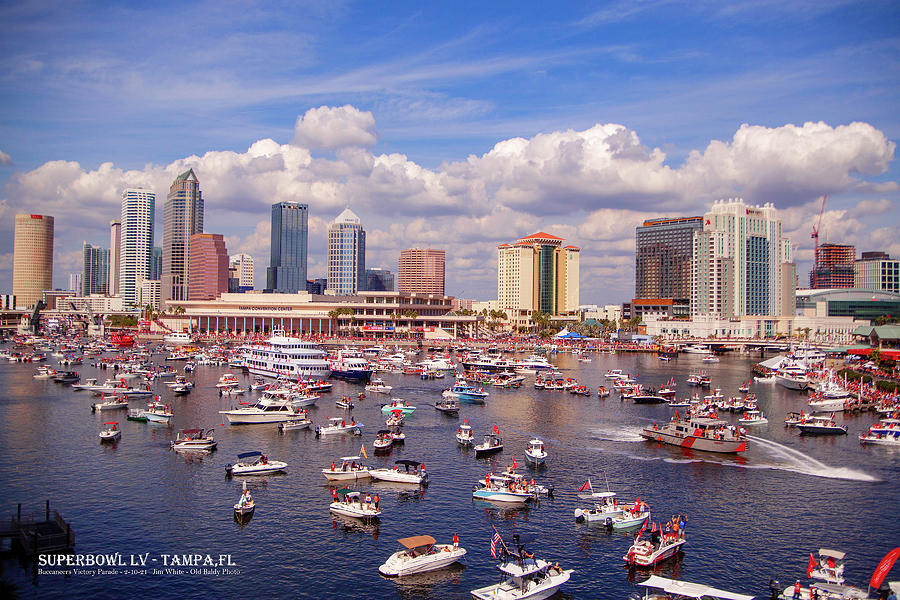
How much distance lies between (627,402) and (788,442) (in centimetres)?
A: 3241

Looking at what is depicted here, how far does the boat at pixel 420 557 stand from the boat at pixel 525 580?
11.1 feet

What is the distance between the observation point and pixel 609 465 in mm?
59688

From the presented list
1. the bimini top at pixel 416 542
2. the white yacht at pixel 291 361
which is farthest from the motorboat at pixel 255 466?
the white yacht at pixel 291 361

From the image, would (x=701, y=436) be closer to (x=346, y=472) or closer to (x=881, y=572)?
(x=881, y=572)

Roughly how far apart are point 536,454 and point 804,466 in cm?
2508

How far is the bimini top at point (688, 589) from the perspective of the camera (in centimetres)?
3278

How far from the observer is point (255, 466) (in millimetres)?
54531

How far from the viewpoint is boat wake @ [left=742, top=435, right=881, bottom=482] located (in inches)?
2262

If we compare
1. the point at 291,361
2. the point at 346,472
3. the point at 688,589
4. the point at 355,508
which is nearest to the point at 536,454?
the point at 346,472

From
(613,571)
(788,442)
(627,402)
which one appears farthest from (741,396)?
(613,571)

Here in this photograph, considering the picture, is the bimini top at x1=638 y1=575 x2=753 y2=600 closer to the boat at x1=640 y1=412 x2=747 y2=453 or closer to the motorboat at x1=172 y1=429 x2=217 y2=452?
the boat at x1=640 y1=412 x2=747 y2=453

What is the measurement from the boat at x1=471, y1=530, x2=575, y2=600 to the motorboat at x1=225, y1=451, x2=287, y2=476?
26045mm

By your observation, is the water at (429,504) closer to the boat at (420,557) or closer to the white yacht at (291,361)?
the boat at (420,557)

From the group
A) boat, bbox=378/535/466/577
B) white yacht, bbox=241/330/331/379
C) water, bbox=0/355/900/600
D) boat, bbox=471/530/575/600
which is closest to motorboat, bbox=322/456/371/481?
water, bbox=0/355/900/600
